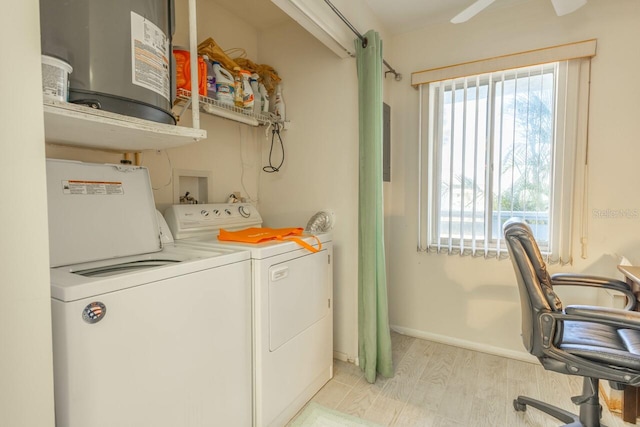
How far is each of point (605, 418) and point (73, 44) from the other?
289 centimetres

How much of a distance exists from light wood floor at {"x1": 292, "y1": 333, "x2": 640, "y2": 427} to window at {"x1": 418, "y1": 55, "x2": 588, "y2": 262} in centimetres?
79

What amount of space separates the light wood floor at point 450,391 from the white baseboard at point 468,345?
0.04 meters

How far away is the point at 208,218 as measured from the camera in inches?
76.4

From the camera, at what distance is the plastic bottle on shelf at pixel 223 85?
6.03 ft

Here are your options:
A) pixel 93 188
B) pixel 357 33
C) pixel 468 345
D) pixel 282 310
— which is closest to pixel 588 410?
pixel 468 345

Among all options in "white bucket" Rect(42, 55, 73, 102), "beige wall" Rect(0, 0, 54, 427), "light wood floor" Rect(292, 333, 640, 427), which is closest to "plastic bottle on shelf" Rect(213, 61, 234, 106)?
"white bucket" Rect(42, 55, 73, 102)

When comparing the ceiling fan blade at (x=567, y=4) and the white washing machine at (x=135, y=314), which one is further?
the ceiling fan blade at (x=567, y=4)

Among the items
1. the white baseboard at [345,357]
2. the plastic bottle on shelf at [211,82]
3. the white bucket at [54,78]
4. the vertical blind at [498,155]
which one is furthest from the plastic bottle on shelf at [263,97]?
the white baseboard at [345,357]

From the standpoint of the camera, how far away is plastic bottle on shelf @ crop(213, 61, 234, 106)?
6.03 ft

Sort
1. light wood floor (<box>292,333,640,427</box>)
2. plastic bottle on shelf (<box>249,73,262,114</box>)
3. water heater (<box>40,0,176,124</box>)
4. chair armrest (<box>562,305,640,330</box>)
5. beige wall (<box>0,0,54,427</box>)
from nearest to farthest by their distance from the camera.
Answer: beige wall (<box>0,0,54,427</box>) → water heater (<box>40,0,176,124</box>) → chair armrest (<box>562,305,640,330</box>) → light wood floor (<box>292,333,640,427</box>) → plastic bottle on shelf (<box>249,73,262,114</box>)

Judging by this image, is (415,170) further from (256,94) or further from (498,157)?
(256,94)

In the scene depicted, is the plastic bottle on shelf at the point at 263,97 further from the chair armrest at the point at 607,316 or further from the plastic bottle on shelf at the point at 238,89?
the chair armrest at the point at 607,316

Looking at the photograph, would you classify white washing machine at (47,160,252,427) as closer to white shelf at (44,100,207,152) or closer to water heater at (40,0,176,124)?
white shelf at (44,100,207,152)

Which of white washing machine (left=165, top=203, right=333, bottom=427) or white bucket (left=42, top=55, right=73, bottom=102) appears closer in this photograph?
white bucket (left=42, top=55, right=73, bottom=102)
